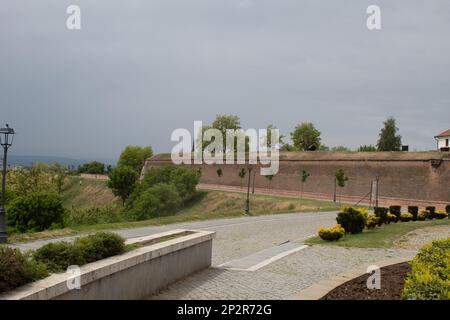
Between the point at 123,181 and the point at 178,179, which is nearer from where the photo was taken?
the point at 178,179

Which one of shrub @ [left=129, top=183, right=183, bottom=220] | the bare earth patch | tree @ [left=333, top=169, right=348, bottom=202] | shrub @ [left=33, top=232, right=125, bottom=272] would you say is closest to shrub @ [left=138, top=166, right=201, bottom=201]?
shrub @ [left=129, top=183, right=183, bottom=220]

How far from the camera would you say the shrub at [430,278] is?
190 inches

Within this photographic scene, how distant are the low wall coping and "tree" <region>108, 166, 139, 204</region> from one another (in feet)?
143

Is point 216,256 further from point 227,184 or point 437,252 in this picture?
point 227,184

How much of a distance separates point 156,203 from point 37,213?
Answer: 67.0 feet

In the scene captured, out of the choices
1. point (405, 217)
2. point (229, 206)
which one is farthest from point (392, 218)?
point (229, 206)

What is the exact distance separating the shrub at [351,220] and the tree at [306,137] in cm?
6180

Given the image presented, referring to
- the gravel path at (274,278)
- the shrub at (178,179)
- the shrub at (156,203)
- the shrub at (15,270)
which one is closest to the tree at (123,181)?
the shrub at (178,179)

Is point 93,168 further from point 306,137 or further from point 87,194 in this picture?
point 306,137

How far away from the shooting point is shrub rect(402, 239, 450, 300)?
190 inches

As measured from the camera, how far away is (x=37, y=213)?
2230 centimetres

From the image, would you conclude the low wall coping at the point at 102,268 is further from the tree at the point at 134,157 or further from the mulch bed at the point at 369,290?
the tree at the point at 134,157
